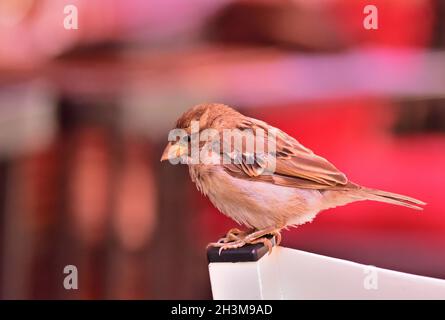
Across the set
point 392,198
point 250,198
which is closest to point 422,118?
point 392,198

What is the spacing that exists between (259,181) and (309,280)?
0.72 ft

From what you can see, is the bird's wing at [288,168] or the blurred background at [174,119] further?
the blurred background at [174,119]

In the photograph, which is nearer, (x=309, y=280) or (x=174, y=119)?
(x=309, y=280)

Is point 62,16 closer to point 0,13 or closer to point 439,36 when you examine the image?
point 0,13

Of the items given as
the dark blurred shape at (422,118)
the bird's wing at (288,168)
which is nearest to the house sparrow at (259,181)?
the bird's wing at (288,168)

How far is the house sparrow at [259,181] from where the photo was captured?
3.87ft

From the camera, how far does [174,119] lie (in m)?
1.36

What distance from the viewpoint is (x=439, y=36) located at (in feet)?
4.64

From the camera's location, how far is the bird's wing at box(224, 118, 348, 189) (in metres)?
1.20

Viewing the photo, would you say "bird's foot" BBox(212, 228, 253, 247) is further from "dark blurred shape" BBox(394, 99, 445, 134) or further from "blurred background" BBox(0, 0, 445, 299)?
"dark blurred shape" BBox(394, 99, 445, 134)

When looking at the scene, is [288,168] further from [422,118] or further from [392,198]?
[422,118]

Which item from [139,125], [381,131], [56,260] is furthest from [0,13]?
[381,131]

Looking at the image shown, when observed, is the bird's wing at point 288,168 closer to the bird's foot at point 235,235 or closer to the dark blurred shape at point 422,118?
the bird's foot at point 235,235
